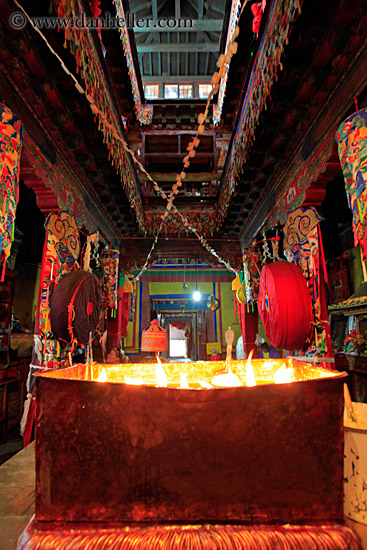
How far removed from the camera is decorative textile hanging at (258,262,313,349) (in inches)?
124

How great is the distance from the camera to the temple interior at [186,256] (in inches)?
34.5

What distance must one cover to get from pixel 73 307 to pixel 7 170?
162 centimetres

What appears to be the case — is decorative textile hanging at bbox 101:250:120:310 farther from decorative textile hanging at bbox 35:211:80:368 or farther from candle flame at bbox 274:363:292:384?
candle flame at bbox 274:363:292:384

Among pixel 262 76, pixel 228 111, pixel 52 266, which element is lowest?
pixel 52 266

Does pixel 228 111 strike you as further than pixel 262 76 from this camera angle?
Yes

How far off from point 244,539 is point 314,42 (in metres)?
3.40

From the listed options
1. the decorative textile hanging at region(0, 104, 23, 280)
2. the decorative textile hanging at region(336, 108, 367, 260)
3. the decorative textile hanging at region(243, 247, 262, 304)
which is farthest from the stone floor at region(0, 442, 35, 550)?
the decorative textile hanging at region(243, 247, 262, 304)

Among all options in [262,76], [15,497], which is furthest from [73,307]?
[262,76]

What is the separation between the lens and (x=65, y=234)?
3.70 m

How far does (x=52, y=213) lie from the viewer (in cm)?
349

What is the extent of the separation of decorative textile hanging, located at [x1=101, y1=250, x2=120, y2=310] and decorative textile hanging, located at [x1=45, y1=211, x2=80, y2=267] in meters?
2.50

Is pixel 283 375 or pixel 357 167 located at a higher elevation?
pixel 357 167

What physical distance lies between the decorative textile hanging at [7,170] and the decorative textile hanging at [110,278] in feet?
13.4

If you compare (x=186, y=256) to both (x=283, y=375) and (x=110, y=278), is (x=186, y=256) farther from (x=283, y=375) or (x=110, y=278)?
(x=283, y=375)
